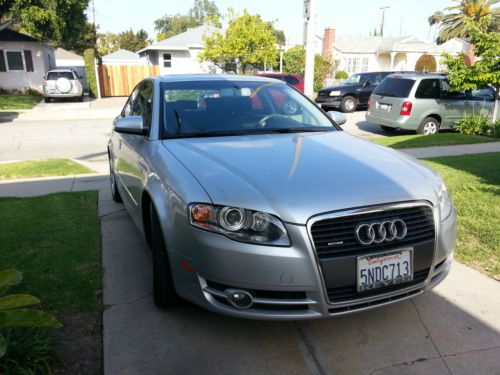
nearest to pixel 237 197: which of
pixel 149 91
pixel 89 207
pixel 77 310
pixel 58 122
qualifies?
pixel 77 310

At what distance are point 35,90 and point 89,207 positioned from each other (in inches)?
1012

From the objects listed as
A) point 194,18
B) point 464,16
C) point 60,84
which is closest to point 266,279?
point 60,84

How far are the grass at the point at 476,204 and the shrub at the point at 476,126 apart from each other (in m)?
3.43

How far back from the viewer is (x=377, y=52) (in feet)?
139

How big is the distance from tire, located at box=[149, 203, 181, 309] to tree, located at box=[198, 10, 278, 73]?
24701mm

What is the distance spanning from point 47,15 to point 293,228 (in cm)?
2376

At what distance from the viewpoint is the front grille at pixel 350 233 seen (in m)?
2.43

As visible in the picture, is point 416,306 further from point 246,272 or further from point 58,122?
point 58,122

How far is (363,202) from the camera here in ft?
8.26

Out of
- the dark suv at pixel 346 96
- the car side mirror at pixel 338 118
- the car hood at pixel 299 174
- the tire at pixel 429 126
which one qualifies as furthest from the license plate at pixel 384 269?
the dark suv at pixel 346 96

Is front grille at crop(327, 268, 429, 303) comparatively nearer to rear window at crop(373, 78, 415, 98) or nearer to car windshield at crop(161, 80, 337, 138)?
car windshield at crop(161, 80, 337, 138)

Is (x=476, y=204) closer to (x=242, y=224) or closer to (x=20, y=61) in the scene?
(x=242, y=224)

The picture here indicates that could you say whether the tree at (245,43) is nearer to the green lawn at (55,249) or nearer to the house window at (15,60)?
the house window at (15,60)

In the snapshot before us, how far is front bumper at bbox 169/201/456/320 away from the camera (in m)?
2.39
